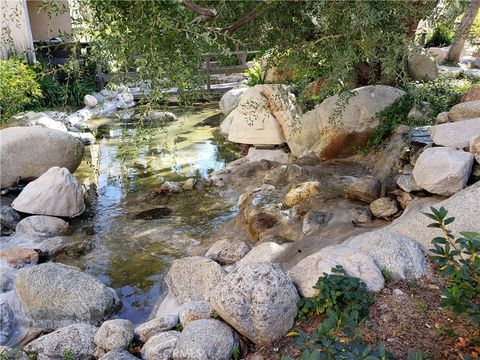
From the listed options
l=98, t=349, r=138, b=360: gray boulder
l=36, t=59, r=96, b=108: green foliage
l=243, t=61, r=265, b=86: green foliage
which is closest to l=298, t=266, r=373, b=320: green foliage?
l=98, t=349, r=138, b=360: gray boulder

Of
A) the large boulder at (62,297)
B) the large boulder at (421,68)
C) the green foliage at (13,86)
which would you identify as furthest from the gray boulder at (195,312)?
the large boulder at (421,68)

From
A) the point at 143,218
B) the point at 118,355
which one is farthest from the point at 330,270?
the point at 143,218

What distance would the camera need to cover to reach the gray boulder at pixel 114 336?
3.87 m

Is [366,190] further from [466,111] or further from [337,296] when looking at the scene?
[337,296]

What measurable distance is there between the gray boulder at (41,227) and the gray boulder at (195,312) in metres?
4.21

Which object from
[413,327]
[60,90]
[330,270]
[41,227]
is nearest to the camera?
[413,327]

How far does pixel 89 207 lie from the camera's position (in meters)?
8.34

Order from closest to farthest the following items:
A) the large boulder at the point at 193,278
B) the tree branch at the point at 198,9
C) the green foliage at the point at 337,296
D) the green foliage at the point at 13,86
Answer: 1. the tree branch at the point at 198,9
2. the green foliage at the point at 337,296
3. the large boulder at the point at 193,278
4. the green foliage at the point at 13,86

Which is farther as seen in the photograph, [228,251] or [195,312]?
[228,251]

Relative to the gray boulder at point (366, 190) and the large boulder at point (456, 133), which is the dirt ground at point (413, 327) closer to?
the large boulder at point (456, 133)

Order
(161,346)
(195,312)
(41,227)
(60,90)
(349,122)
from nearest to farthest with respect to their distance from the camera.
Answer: (161,346), (195,312), (41,227), (349,122), (60,90)

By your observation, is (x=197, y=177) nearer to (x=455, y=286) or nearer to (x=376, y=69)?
(x=376, y=69)

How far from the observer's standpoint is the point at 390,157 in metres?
6.86

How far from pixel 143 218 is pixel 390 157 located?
160 inches
